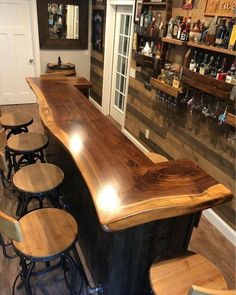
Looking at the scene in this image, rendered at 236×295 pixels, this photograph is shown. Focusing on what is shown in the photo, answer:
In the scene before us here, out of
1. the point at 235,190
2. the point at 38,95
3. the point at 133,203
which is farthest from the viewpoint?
the point at 38,95

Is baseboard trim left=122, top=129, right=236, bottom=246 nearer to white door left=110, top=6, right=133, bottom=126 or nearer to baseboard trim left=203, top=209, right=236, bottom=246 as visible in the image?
baseboard trim left=203, top=209, right=236, bottom=246

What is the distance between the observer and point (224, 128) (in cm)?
229

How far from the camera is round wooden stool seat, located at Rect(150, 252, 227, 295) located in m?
1.20

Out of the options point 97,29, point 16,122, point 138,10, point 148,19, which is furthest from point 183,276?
point 97,29

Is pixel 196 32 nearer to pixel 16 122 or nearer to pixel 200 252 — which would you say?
pixel 200 252

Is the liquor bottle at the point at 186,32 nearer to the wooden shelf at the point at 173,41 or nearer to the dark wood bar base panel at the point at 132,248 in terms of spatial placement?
the wooden shelf at the point at 173,41

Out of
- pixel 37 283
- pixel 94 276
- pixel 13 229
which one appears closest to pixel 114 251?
pixel 13 229

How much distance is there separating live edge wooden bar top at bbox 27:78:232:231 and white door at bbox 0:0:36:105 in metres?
3.64

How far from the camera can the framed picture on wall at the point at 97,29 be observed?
4758mm

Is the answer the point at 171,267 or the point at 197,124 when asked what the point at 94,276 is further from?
the point at 197,124

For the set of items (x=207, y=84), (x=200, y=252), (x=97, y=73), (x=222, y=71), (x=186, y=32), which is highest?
(x=186, y=32)

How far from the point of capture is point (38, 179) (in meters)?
1.92

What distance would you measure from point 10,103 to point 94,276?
14.7 feet

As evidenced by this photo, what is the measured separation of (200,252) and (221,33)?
1.89 metres
